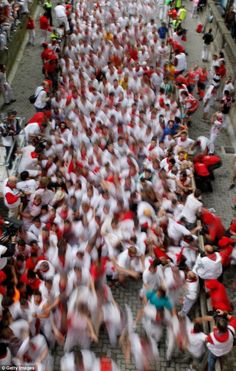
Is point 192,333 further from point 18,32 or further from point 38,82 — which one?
point 18,32

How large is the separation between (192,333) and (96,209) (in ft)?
10.4

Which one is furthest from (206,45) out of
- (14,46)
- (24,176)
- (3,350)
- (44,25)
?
(3,350)

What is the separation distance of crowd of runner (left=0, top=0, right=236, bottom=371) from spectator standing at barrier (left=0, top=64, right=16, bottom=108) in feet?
4.60

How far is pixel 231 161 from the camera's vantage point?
12266 mm

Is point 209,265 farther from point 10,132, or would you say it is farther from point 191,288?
point 10,132

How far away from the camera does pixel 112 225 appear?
838 cm

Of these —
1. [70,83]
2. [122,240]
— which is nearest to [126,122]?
[70,83]

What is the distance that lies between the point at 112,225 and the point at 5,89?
7483mm

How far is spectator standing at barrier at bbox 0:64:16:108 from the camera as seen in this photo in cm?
1362

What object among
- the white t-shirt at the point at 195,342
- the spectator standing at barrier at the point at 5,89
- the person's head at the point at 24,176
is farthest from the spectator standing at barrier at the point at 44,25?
the white t-shirt at the point at 195,342

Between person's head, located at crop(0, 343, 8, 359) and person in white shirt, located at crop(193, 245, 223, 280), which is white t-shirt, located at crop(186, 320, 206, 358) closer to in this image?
person in white shirt, located at crop(193, 245, 223, 280)

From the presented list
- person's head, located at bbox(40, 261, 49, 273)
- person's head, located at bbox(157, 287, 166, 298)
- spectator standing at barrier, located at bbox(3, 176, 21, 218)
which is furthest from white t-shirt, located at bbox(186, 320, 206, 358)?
spectator standing at barrier, located at bbox(3, 176, 21, 218)

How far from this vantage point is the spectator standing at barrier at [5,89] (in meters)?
13.6

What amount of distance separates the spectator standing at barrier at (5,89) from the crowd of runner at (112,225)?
140 cm
